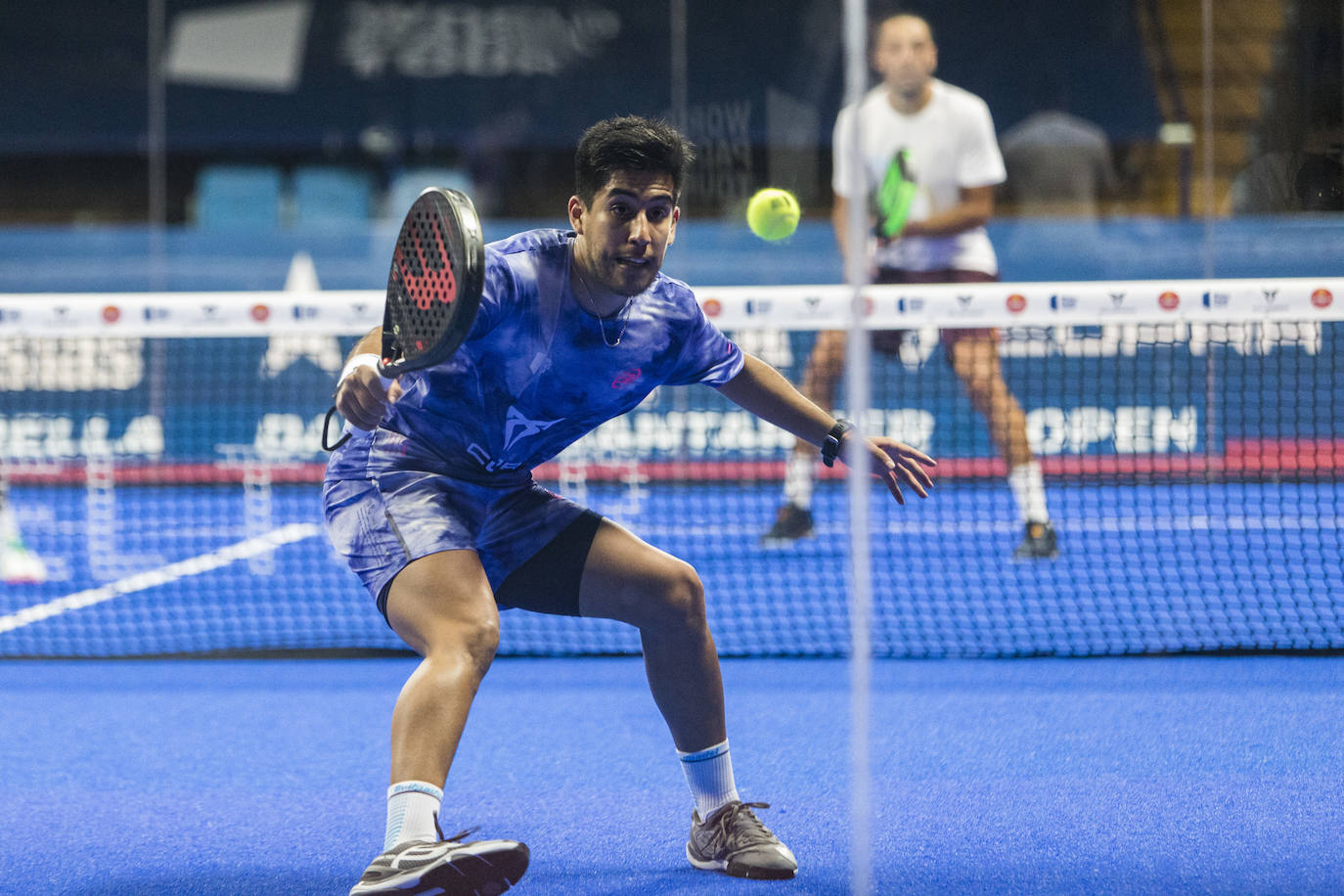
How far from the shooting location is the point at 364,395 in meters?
2.10

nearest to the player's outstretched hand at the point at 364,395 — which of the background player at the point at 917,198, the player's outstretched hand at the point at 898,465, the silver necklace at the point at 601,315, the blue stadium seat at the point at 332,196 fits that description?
the silver necklace at the point at 601,315

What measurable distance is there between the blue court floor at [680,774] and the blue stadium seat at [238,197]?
16.9 ft

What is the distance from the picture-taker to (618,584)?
2365 millimetres

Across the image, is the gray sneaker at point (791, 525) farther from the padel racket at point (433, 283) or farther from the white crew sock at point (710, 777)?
the padel racket at point (433, 283)

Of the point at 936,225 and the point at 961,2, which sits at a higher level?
the point at 961,2

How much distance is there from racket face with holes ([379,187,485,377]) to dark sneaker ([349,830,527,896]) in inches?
26.4

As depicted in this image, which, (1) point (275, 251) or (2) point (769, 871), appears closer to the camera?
(2) point (769, 871)

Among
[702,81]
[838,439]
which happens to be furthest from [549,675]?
[702,81]

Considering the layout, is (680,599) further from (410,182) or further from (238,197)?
(238,197)

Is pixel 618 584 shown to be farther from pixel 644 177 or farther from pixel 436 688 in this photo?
pixel 644 177

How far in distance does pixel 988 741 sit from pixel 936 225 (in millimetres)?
2812

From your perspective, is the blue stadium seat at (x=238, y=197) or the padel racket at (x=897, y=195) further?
the blue stadium seat at (x=238, y=197)

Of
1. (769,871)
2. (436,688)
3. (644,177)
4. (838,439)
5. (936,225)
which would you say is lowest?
(769,871)

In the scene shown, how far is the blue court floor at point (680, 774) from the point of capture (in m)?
2.38
